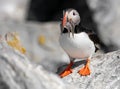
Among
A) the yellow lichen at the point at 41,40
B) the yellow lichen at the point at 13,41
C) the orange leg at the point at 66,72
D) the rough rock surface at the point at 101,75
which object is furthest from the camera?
the yellow lichen at the point at 41,40

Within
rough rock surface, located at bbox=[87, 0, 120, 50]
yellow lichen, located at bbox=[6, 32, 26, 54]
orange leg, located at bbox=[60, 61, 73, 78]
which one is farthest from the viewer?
rough rock surface, located at bbox=[87, 0, 120, 50]

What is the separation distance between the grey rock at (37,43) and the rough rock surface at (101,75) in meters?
6.70

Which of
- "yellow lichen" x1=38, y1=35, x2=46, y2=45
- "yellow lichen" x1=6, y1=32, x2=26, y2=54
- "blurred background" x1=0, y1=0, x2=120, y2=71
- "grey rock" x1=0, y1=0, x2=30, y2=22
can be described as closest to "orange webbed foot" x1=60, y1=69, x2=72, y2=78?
"yellow lichen" x1=6, y1=32, x2=26, y2=54

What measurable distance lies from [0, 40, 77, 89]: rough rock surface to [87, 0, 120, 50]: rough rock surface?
419 inches

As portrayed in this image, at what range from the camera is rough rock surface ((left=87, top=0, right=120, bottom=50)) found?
19.3m

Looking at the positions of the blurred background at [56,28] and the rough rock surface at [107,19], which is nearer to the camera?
the rough rock surface at [107,19]

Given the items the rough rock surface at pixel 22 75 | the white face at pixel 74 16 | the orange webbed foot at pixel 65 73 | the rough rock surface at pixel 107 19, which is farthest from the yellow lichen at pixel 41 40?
the rough rock surface at pixel 22 75

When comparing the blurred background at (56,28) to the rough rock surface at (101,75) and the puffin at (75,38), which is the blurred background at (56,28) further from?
the puffin at (75,38)

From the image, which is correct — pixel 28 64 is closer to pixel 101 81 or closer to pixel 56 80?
pixel 56 80

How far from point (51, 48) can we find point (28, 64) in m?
11.9

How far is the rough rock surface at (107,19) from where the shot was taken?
63.4 feet

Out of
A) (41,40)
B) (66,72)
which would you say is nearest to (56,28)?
(41,40)

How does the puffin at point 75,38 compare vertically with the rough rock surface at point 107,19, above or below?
above

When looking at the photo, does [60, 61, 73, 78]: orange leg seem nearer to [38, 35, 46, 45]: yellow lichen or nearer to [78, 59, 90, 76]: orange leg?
[78, 59, 90, 76]: orange leg
